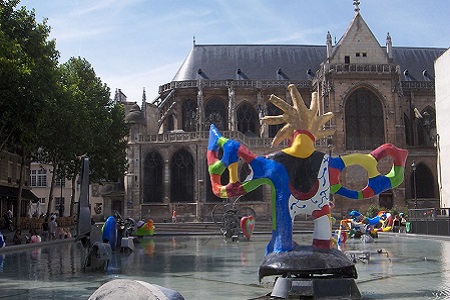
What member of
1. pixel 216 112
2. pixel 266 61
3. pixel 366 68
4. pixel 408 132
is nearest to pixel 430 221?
pixel 366 68

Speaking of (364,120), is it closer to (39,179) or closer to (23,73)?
(23,73)

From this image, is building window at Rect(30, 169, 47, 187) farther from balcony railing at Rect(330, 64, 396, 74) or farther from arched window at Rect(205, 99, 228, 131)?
balcony railing at Rect(330, 64, 396, 74)

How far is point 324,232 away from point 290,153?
5.37 ft

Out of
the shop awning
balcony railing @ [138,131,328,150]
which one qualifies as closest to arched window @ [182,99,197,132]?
balcony railing @ [138,131,328,150]

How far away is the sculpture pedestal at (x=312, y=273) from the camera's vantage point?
8906 mm

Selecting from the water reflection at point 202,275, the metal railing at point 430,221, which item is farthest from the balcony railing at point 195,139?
the water reflection at point 202,275

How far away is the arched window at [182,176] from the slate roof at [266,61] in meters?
11.2

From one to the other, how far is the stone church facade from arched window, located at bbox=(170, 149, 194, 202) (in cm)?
8

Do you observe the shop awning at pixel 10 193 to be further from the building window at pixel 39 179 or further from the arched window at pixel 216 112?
the arched window at pixel 216 112

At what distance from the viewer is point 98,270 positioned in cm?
1373

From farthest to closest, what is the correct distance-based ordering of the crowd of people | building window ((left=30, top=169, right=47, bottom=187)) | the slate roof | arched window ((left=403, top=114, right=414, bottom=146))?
building window ((left=30, top=169, right=47, bottom=187))
the slate roof
arched window ((left=403, top=114, right=414, bottom=146))
the crowd of people

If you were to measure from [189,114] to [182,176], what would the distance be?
8.84 metres

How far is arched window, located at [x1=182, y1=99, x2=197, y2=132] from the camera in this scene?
169 feet

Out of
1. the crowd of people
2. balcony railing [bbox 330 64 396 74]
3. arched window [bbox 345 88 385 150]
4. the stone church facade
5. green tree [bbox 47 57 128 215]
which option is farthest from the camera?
arched window [bbox 345 88 385 150]
